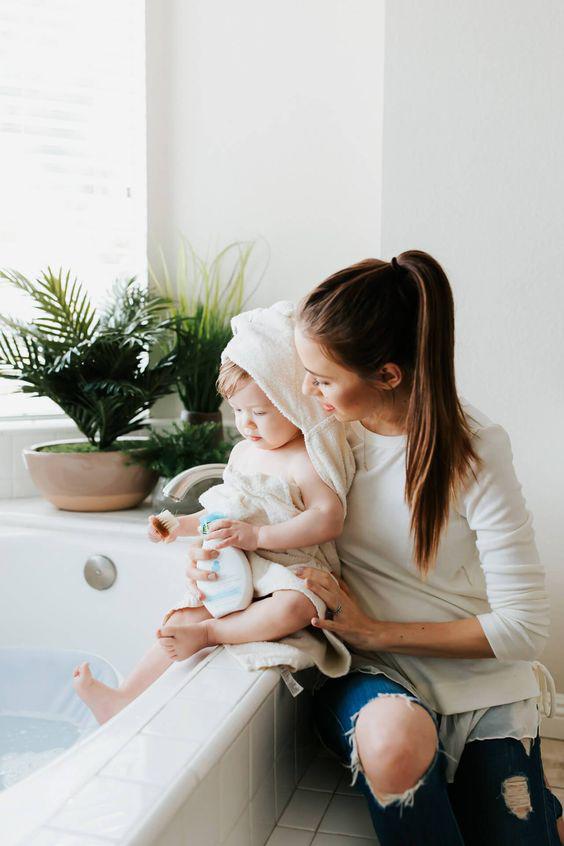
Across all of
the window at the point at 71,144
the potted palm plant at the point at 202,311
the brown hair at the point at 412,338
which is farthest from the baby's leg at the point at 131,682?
the window at the point at 71,144

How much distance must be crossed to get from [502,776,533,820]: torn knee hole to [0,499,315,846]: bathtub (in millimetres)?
319

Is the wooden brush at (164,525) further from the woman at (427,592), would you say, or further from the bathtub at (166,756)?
the bathtub at (166,756)

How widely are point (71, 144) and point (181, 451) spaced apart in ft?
3.33

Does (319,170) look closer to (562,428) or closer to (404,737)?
(562,428)

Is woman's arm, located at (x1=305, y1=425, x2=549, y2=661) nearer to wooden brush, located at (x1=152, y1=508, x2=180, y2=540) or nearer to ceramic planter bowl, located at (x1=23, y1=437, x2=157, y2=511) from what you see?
wooden brush, located at (x1=152, y1=508, x2=180, y2=540)

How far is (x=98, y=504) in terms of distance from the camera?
2.19 meters

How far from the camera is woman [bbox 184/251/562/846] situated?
1.12m

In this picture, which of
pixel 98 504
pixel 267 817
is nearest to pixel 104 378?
pixel 98 504

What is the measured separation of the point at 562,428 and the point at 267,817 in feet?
3.49

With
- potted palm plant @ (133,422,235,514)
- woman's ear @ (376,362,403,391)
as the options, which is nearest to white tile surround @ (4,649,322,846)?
woman's ear @ (376,362,403,391)

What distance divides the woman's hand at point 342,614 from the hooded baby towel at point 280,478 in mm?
19

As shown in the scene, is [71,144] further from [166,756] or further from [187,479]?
[166,756]

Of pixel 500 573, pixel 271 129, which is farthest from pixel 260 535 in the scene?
pixel 271 129

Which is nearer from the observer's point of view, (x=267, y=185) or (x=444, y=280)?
(x=444, y=280)
